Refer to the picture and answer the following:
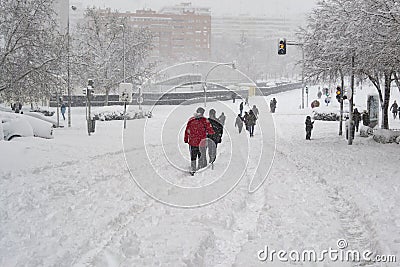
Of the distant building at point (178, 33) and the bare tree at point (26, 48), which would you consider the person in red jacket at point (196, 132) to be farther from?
the distant building at point (178, 33)

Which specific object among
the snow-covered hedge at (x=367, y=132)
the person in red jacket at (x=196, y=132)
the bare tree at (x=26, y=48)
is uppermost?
the bare tree at (x=26, y=48)

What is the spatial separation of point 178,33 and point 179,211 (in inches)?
5012

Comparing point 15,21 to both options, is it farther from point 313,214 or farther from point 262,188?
point 313,214

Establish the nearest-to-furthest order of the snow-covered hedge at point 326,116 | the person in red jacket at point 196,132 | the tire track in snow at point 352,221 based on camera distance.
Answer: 1. the tire track in snow at point 352,221
2. the person in red jacket at point 196,132
3. the snow-covered hedge at point 326,116

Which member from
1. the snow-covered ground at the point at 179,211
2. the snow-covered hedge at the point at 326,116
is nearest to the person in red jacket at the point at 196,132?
the snow-covered ground at the point at 179,211

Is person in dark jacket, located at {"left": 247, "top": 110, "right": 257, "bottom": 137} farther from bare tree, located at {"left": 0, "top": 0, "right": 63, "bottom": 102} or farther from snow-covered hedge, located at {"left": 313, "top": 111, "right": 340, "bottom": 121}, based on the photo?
snow-covered hedge, located at {"left": 313, "top": 111, "right": 340, "bottom": 121}

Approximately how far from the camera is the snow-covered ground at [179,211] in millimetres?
7098

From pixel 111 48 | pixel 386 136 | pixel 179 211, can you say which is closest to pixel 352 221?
pixel 179 211

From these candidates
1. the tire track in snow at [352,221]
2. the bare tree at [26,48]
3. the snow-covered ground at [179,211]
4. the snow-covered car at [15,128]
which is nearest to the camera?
the snow-covered ground at [179,211]

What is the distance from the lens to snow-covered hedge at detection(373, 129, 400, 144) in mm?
24016

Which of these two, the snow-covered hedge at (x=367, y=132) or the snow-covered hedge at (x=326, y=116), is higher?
the snow-covered hedge at (x=326, y=116)

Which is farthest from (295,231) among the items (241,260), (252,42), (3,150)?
(252,42)

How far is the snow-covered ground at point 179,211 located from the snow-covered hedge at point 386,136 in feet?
19.9

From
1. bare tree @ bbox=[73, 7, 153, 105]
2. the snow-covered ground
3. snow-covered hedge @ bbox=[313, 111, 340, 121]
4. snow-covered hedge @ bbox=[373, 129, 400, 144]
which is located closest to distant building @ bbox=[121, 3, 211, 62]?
bare tree @ bbox=[73, 7, 153, 105]
